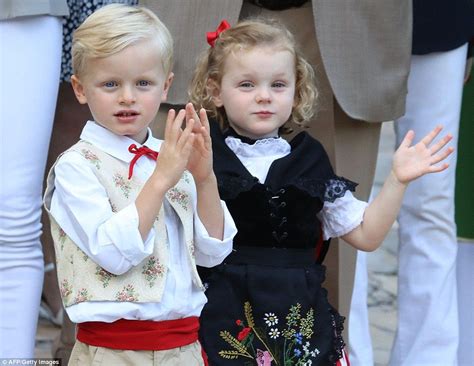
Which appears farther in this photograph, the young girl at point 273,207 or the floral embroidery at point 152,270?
the young girl at point 273,207

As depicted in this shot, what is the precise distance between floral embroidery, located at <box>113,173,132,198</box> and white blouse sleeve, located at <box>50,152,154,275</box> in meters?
0.05

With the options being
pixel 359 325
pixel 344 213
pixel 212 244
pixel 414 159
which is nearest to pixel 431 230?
pixel 359 325

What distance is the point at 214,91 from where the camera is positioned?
3.20 m

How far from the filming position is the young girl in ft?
9.91

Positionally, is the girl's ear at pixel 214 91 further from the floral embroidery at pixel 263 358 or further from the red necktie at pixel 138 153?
the floral embroidery at pixel 263 358

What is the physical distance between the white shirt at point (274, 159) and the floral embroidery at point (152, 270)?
0.52 metres

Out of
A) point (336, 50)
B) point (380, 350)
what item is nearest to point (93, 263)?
point (336, 50)

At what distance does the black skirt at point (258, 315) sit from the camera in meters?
3.02

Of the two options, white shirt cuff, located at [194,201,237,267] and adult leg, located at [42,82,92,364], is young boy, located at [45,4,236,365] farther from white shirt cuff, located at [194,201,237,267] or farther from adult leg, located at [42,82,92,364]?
adult leg, located at [42,82,92,364]

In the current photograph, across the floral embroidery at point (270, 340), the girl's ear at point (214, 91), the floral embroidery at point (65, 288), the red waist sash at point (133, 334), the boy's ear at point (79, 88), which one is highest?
the boy's ear at point (79, 88)

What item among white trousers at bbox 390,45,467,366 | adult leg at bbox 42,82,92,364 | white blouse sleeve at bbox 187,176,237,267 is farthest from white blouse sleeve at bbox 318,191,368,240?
adult leg at bbox 42,82,92,364

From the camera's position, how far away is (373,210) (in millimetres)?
3086

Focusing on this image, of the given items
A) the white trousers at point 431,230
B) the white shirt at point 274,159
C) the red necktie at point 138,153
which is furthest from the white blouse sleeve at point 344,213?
the white trousers at point 431,230

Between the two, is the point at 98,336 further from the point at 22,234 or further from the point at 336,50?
the point at 336,50
